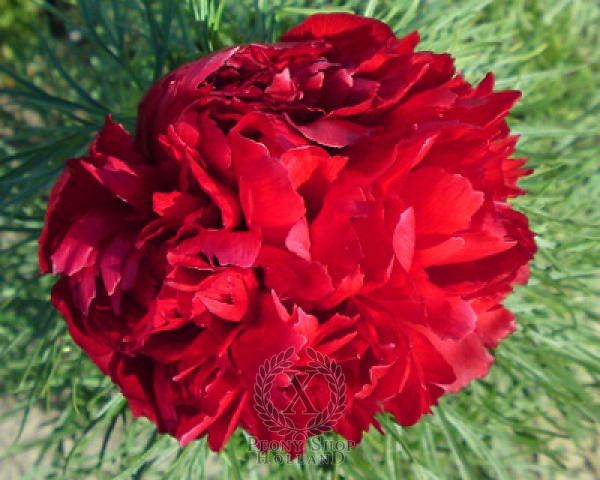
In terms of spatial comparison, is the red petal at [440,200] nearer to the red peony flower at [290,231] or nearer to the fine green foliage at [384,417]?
the red peony flower at [290,231]

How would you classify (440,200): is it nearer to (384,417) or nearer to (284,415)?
(284,415)

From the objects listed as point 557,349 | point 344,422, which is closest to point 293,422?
point 344,422

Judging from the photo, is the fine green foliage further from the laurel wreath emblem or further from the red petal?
the red petal

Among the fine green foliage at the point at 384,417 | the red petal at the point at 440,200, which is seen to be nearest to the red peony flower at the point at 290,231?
the red petal at the point at 440,200

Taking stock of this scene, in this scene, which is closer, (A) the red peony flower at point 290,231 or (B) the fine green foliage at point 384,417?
(A) the red peony flower at point 290,231

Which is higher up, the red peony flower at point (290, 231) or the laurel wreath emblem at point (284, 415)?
the red peony flower at point (290, 231)

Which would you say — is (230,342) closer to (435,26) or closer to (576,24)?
(435,26)

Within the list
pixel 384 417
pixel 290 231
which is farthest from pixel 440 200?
pixel 384 417
